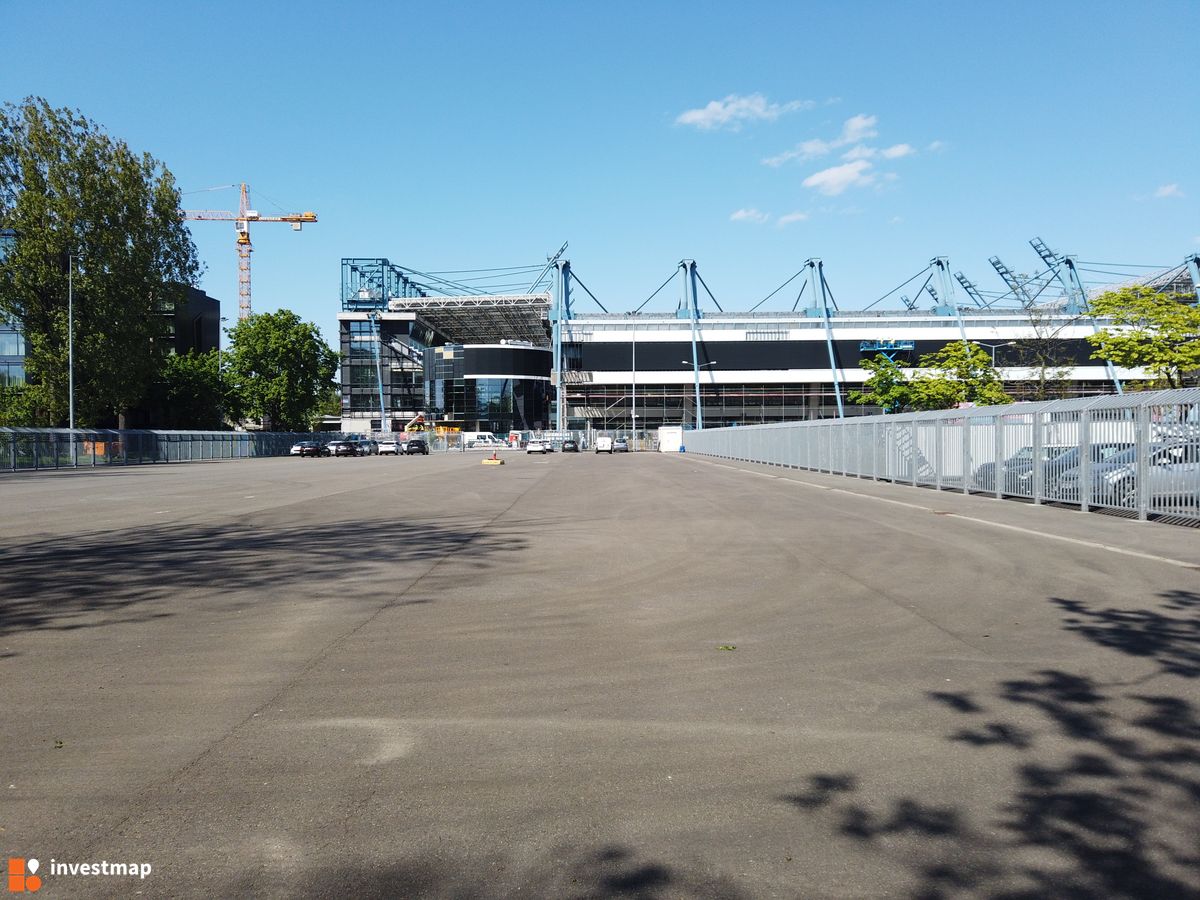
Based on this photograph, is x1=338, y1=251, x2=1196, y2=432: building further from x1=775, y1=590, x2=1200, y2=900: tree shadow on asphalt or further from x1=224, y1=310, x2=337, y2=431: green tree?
x1=775, y1=590, x2=1200, y2=900: tree shadow on asphalt

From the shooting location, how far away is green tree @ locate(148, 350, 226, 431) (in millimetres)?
71688

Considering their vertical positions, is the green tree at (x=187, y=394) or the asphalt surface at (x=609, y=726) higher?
the green tree at (x=187, y=394)

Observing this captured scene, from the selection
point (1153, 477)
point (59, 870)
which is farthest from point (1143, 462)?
point (59, 870)

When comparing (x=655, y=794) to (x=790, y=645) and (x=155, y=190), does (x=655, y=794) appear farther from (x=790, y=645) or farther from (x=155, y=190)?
(x=155, y=190)

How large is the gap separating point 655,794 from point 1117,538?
37.0 ft

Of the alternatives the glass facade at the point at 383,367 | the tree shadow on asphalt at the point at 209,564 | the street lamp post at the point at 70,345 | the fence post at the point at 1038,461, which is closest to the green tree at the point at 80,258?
the street lamp post at the point at 70,345

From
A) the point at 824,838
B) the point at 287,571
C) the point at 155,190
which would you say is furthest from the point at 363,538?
the point at 155,190

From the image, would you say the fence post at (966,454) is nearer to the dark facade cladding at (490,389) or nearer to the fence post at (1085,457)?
the fence post at (1085,457)

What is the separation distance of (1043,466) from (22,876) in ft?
63.9

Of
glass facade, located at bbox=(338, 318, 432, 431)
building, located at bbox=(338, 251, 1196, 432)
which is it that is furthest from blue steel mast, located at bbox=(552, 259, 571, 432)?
glass facade, located at bbox=(338, 318, 432, 431)

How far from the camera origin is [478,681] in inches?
210

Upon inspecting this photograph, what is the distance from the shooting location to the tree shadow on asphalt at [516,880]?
2.86 m

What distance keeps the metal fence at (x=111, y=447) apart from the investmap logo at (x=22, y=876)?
148 ft

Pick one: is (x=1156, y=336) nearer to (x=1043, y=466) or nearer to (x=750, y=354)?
(x=1043, y=466)
